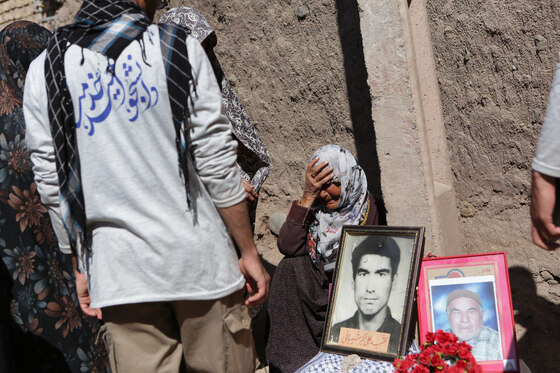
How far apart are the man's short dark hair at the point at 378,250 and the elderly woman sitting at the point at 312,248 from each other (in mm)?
407

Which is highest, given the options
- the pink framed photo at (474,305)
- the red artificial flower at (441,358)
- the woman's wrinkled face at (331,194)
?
the woman's wrinkled face at (331,194)

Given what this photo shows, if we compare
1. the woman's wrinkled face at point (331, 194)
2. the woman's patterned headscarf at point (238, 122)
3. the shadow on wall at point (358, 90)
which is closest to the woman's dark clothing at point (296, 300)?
the woman's wrinkled face at point (331, 194)

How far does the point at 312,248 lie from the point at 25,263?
144 cm

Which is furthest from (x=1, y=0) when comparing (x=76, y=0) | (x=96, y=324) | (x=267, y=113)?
(x=96, y=324)

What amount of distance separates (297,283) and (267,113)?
1.70 m

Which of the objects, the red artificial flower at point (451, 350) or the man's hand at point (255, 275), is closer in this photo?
the man's hand at point (255, 275)

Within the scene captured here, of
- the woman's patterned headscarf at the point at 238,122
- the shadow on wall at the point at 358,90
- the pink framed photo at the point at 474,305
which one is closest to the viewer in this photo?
the pink framed photo at the point at 474,305

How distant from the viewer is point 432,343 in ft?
6.91

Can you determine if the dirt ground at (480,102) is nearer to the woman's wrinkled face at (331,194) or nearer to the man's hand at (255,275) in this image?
the woman's wrinkled face at (331,194)

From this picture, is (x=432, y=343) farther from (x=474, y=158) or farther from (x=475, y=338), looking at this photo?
(x=474, y=158)

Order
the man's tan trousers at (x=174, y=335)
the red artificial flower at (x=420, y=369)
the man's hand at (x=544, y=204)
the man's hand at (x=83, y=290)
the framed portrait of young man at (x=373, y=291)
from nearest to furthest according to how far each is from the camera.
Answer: the man's hand at (x=544, y=204) → the man's tan trousers at (x=174, y=335) → the man's hand at (x=83, y=290) → the red artificial flower at (x=420, y=369) → the framed portrait of young man at (x=373, y=291)

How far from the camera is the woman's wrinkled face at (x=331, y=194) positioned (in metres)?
2.99

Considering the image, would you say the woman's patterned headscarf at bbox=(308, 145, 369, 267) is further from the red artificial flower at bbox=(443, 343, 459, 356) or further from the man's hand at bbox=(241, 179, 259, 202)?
the red artificial flower at bbox=(443, 343, 459, 356)

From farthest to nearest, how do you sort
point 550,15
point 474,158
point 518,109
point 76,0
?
A: point 76,0
point 474,158
point 518,109
point 550,15
